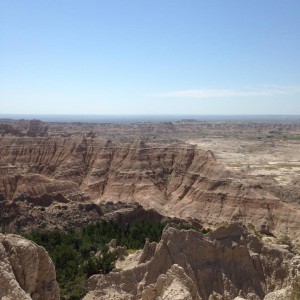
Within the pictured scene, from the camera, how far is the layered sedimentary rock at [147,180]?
2611 inches

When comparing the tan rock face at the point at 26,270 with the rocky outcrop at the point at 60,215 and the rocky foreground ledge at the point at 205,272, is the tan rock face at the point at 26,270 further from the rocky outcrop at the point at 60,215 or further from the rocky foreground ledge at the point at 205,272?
the rocky outcrop at the point at 60,215

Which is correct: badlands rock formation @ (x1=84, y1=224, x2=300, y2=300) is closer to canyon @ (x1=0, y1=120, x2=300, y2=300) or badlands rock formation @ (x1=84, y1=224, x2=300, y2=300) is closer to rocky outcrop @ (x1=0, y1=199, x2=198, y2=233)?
canyon @ (x1=0, y1=120, x2=300, y2=300)

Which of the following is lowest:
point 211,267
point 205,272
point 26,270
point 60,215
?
point 60,215

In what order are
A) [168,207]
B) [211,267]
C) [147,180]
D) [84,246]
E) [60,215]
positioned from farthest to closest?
[147,180], [168,207], [60,215], [84,246], [211,267]

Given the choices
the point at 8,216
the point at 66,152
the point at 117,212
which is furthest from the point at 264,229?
the point at 66,152

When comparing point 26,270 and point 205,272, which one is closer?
point 26,270

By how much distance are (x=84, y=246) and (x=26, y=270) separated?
25.2 m

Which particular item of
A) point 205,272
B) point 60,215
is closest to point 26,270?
point 205,272

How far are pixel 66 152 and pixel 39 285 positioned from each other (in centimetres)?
7628

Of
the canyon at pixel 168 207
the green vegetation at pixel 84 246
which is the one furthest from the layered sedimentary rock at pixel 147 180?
the green vegetation at pixel 84 246

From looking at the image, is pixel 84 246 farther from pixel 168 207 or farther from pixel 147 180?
pixel 147 180

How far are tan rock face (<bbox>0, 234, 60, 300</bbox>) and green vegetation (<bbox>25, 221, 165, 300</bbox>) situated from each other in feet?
28.6

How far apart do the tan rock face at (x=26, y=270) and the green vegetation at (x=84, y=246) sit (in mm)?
8718

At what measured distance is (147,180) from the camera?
8162 centimetres
